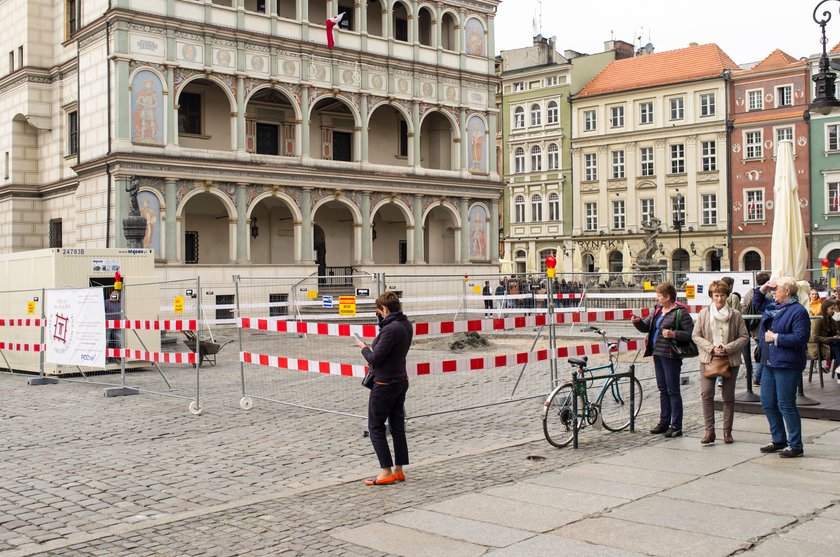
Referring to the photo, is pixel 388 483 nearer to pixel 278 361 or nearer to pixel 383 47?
pixel 278 361

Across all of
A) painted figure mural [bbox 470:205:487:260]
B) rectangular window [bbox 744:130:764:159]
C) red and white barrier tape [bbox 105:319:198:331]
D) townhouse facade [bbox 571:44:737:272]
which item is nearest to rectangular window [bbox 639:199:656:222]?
townhouse facade [bbox 571:44:737:272]

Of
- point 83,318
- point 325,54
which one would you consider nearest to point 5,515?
point 83,318

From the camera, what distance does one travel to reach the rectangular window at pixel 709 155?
61844 mm

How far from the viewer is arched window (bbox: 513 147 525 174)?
6956 centimetres

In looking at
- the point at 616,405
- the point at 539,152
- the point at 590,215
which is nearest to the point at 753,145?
the point at 590,215

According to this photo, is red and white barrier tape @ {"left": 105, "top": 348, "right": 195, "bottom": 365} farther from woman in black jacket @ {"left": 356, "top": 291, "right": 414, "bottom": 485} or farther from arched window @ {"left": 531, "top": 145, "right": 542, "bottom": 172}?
arched window @ {"left": 531, "top": 145, "right": 542, "bottom": 172}

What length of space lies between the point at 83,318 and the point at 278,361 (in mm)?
4863

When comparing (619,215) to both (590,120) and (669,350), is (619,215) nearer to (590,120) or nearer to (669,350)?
(590,120)

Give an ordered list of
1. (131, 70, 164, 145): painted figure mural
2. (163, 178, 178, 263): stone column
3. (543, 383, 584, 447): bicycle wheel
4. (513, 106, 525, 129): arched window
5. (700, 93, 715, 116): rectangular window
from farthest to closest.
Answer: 1. (513, 106, 525, 129): arched window
2. (700, 93, 715, 116): rectangular window
3. (163, 178, 178, 263): stone column
4. (131, 70, 164, 145): painted figure mural
5. (543, 383, 584, 447): bicycle wheel

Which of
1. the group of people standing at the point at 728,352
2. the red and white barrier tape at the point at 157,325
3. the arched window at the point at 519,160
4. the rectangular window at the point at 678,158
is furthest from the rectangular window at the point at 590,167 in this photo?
the group of people standing at the point at 728,352

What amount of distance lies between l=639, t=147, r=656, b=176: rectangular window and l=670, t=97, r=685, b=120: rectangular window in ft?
8.97

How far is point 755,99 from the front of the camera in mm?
60219

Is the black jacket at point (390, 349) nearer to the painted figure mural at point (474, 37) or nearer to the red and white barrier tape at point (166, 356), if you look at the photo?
the red and white barrier tape at point (166, 356)

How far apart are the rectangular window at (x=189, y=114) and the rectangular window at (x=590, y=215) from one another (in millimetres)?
34392
